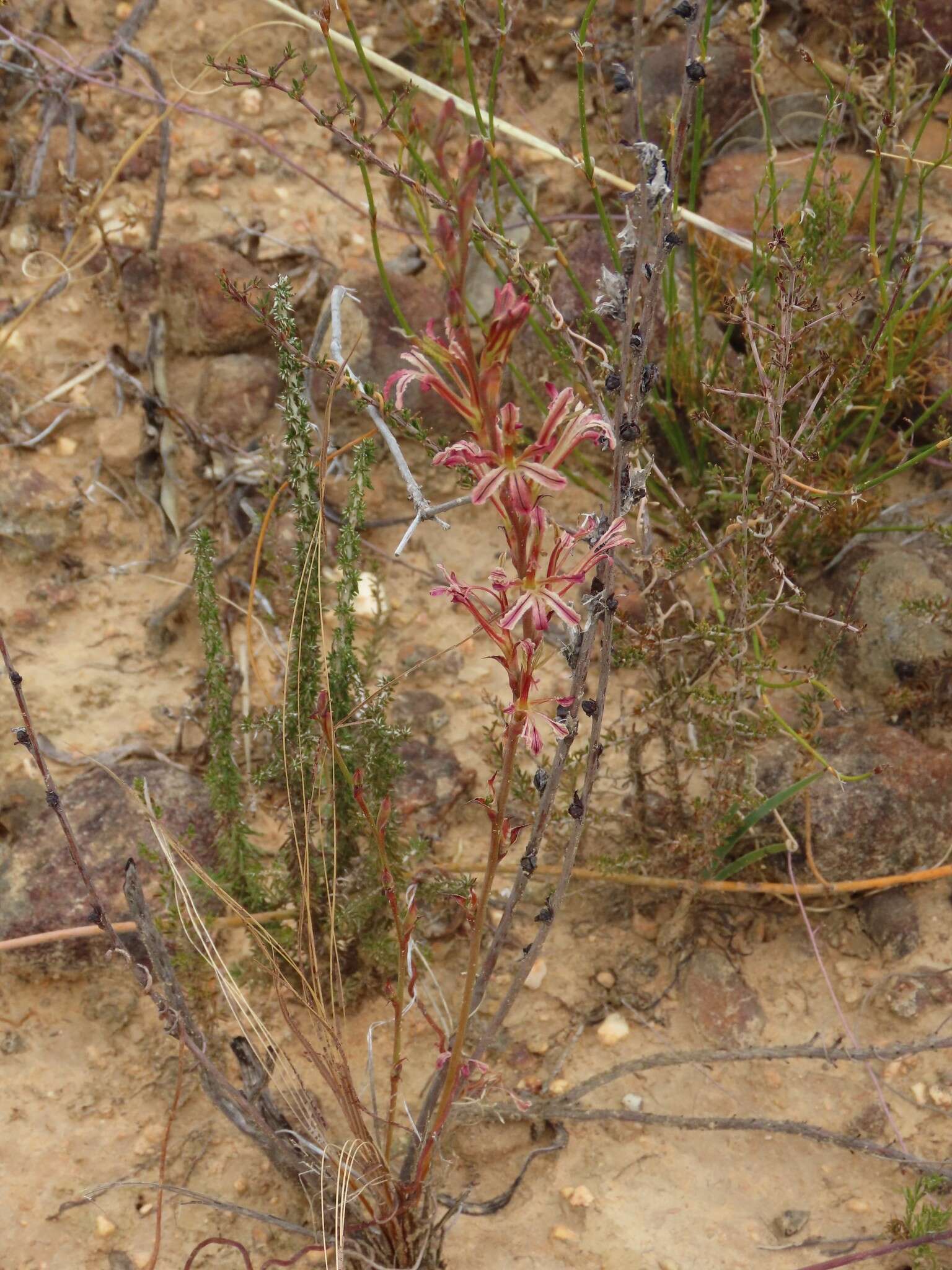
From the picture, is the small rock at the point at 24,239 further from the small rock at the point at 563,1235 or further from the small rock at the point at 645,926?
the small rock at the point at 563,1235

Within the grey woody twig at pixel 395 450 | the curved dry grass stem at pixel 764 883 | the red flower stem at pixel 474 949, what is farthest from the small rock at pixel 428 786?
the grey woody twig at pixel 395 450

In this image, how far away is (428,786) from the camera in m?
2.89

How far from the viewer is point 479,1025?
8.34 feet

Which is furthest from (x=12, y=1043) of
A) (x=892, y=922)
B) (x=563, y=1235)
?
(x=892, y=922)

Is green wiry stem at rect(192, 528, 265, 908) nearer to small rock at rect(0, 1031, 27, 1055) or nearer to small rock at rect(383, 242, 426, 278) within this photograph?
small rock at rect(0, 1031, 27, 1055)

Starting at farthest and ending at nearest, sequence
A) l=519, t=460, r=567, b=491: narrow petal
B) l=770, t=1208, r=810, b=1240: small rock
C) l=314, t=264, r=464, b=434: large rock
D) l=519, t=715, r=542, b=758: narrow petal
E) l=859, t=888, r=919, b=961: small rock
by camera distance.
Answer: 1. l=314, t=264, r=464, b=434: large rock
2. l=859, t=888, r=919, b=961: small rock
3. l=770, t=1208, r=810, b=1240: small rock
4. l=519, t=715, r=542, b=758: narrow petal
5. l=519, t=460, r=567, b=491: narrow petal

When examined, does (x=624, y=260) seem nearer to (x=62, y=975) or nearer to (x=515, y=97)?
(x=62, y=975)

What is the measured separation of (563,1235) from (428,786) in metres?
1.05

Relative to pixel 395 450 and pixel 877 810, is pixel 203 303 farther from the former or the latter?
pixel 877 810

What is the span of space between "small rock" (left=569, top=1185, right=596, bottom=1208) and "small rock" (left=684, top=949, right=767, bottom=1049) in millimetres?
441

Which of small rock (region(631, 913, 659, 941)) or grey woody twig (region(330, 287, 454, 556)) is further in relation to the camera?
small rock (region(631, 913, 659, 941))

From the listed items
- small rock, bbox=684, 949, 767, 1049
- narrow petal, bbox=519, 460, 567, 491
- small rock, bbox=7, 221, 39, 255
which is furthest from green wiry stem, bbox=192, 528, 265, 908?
small rock, bbox=7, 221, 39, 255

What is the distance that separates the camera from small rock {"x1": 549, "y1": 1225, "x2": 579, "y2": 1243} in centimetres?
227

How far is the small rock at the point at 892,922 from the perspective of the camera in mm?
2621
